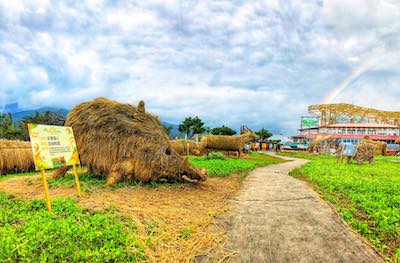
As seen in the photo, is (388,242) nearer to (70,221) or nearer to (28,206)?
(70,221)

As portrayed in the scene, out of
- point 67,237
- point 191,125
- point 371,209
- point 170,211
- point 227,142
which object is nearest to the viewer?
point 67,237

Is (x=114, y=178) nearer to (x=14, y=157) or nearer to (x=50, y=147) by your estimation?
(x=50, y=147)

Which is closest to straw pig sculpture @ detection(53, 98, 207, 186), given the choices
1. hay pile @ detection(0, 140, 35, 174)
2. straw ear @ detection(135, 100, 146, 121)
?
straw ear @ detection(135, 100, 146, 121)

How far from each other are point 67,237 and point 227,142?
19641 mm

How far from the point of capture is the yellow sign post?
15.0 ft

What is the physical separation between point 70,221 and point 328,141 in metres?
41.0

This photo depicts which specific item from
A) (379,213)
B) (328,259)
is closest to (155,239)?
(328,259)

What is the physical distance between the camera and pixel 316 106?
78.4 meters

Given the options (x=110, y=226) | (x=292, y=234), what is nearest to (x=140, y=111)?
(x=110, y=226)

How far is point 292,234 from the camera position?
3.79m

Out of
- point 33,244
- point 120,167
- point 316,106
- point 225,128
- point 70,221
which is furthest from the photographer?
point 316,106

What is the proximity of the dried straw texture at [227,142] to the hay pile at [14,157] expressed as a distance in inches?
561

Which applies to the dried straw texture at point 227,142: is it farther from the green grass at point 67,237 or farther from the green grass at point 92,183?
the green grass at point 67,237

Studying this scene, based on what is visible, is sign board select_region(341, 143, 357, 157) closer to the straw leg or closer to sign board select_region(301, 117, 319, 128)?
the straw leg
